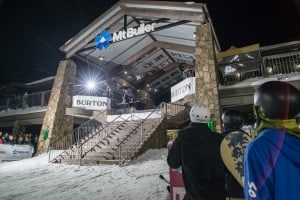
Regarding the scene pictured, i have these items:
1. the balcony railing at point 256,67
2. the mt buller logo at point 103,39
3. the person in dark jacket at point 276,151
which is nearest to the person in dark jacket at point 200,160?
the person in dark jacket at point 276,151

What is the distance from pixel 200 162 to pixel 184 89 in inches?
508

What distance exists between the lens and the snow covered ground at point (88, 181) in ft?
21.5

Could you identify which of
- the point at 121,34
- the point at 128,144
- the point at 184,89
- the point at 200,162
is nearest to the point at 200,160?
the point at 200,162

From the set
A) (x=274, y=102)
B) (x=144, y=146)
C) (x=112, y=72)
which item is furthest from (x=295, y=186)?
(x=112, y=72)

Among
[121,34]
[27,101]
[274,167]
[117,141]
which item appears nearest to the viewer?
[274,167]

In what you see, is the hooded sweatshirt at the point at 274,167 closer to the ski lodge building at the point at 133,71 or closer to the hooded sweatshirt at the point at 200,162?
the hooded sweatshirt at the point at 200,162

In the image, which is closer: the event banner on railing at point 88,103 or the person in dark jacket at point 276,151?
the person in dark jacket at point 276,151

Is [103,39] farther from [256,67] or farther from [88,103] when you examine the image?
[256,67]

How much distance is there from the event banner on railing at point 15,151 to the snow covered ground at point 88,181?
2.39 meters

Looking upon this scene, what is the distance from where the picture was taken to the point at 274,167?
1.27 meters

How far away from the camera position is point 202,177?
2.65 metres

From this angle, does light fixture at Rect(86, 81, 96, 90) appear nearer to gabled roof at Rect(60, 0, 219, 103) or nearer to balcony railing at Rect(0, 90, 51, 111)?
gabled roof at Rect(60, 0, 219, 103)

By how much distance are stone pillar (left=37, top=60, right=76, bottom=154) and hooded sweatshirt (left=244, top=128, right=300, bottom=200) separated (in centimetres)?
1711

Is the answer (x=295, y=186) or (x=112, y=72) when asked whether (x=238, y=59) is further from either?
(x=295, y=186)
